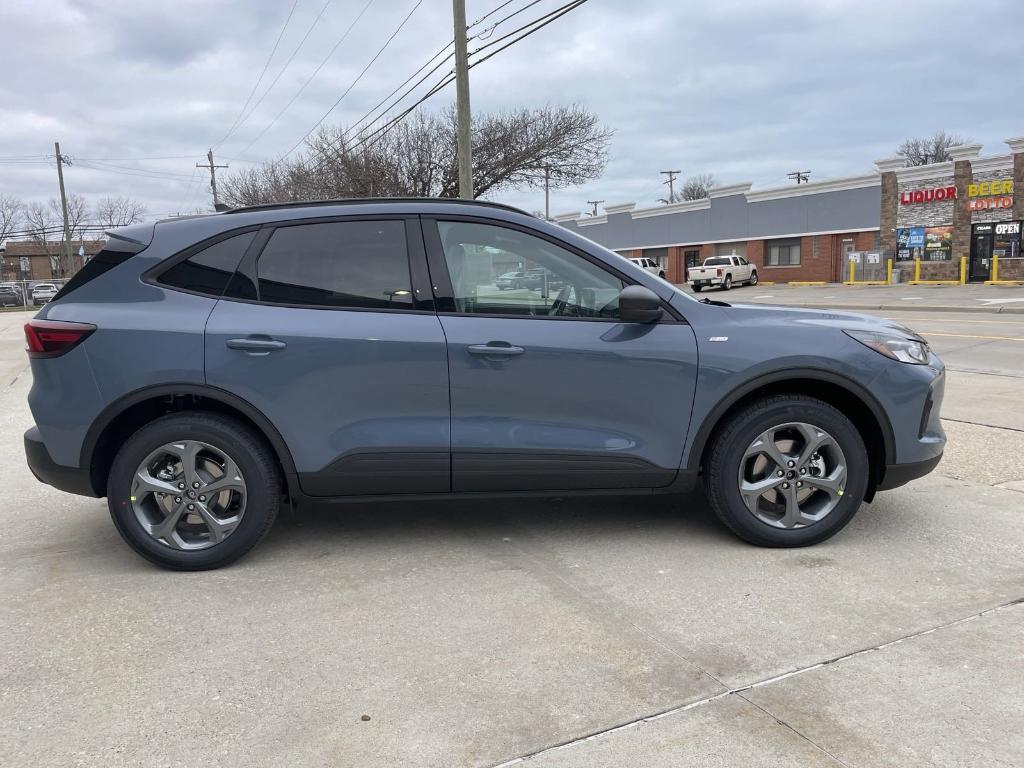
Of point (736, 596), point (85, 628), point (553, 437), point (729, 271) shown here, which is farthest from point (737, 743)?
point (729, 271)

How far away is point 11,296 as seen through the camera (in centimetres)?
4481

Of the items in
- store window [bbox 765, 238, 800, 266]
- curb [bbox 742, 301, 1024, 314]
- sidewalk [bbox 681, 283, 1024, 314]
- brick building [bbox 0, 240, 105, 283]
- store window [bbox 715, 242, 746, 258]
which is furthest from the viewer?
brick building [bbox 0, 240, 105, 283]

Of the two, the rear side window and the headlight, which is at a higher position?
the rear side window

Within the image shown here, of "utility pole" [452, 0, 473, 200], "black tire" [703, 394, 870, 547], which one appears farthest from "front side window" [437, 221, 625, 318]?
"utility pole" [452, 0, 473, 200]

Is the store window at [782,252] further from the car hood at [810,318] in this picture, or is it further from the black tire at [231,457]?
the black tire at [231,457]

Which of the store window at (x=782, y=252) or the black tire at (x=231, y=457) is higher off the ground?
the store window at (x=782, y=252)

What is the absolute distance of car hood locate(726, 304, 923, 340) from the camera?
3.94 meters

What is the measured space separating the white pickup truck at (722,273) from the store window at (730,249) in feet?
7.55

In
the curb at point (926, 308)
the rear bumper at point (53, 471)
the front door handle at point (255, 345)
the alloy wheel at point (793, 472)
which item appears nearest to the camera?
the front door handle at point (255, 345)

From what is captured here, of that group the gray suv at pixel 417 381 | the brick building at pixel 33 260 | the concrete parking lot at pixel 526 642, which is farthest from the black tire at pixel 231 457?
the brick building at pixel 33 260

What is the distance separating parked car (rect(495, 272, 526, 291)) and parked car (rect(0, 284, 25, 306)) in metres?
49.4

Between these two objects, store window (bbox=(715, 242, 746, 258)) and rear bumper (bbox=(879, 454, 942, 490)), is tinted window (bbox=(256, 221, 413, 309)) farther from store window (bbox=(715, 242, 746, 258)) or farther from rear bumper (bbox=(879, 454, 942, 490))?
store window (bbox=(715, 242, 746, 258))

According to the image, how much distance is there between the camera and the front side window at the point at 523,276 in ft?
12.7

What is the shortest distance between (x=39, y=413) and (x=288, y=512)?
1.49 meters
